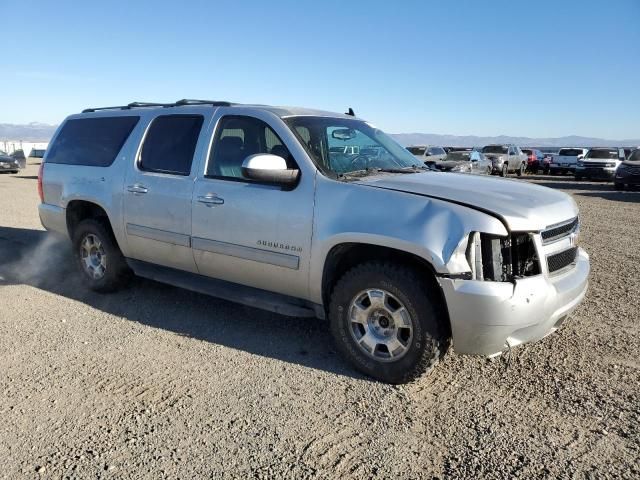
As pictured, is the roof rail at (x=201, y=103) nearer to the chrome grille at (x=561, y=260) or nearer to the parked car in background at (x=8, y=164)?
the chrome grille at (x=561, y=260)

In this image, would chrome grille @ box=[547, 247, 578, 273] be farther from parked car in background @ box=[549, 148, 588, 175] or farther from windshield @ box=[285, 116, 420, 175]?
parked car in background @ box=[549, 148, 588, 175]

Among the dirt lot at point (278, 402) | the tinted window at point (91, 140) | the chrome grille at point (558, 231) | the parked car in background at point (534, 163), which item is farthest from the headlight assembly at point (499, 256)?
the parked car in background at point (534, 163)

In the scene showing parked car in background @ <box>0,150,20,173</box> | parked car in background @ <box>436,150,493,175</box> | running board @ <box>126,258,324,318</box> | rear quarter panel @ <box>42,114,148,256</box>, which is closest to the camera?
running board @ <box>126,258,324,318</box>

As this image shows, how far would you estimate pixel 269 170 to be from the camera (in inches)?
153

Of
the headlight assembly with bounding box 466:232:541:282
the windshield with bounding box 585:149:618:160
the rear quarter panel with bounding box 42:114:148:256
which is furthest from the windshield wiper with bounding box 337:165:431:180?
the windshield with bounding box 585:149:618:160

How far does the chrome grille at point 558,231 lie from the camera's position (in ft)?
11.4

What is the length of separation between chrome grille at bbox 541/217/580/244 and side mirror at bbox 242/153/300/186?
1.77 m

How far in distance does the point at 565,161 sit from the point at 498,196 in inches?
1307

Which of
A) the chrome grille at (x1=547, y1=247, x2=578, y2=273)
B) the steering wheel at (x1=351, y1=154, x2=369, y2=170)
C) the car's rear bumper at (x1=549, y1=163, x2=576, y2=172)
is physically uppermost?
the steering wheel at (x1=351, y1=154, x2=369, y2=170)

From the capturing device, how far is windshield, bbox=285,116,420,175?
4.16 metres

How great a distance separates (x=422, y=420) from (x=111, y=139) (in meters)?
4.22

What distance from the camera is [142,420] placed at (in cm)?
320

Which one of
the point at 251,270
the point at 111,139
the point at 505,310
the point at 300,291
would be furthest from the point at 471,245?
the point at 111,139

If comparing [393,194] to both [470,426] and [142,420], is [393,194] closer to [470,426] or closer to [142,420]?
[470,426]
